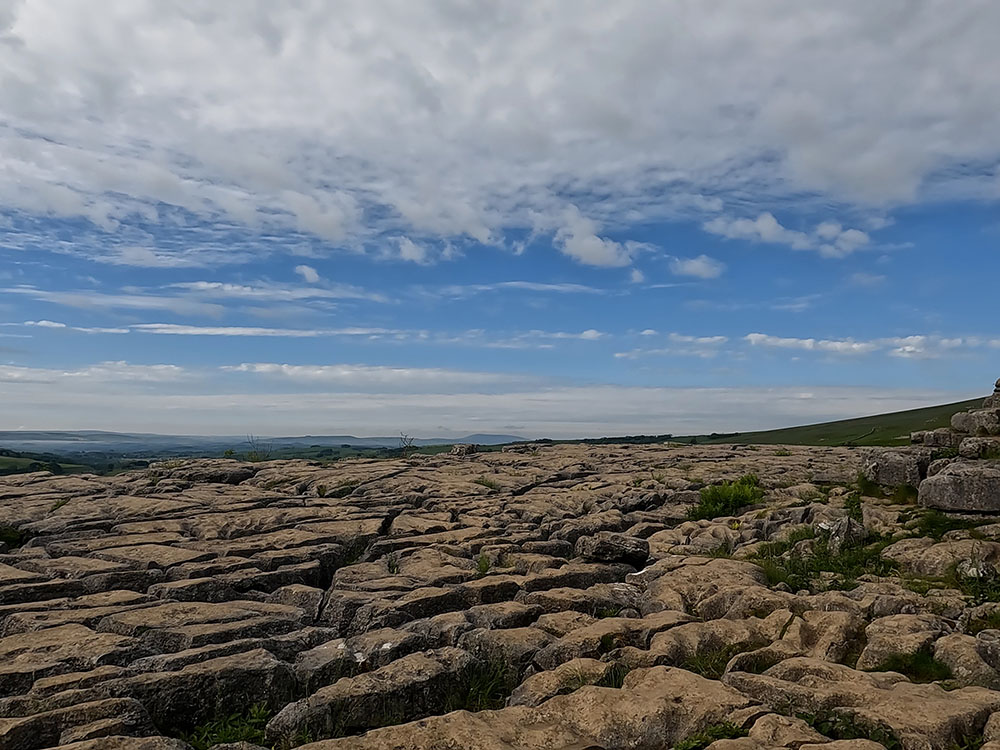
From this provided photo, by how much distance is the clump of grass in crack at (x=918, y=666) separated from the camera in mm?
10016

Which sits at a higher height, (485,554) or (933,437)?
(933,437)

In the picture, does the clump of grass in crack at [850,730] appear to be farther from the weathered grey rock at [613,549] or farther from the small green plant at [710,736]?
the weathered grey rock at [613,549]

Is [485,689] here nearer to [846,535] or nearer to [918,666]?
[918,666]

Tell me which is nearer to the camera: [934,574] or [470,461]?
[934,574]

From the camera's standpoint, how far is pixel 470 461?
37.8m

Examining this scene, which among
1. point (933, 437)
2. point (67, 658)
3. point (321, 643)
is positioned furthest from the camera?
point (933, 437)

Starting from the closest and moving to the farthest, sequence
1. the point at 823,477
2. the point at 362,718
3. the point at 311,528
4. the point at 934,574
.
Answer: the point at 362,718 → the point at 934,574 → the point at 311,528 → the point at 823,477

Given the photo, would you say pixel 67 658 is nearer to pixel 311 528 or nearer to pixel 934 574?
pixel 311 528

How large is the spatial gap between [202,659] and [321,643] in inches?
74.5

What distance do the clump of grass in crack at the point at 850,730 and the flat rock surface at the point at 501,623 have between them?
32 mm

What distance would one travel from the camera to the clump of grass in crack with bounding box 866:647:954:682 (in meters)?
10.0

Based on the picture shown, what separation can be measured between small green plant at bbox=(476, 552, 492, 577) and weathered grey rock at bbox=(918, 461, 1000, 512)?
11.1 m

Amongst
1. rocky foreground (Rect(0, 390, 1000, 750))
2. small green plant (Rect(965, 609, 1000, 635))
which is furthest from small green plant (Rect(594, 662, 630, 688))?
small green plant (Rect(965, 609, 1000, 635))

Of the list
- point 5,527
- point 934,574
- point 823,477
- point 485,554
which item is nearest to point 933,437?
point 823,477
